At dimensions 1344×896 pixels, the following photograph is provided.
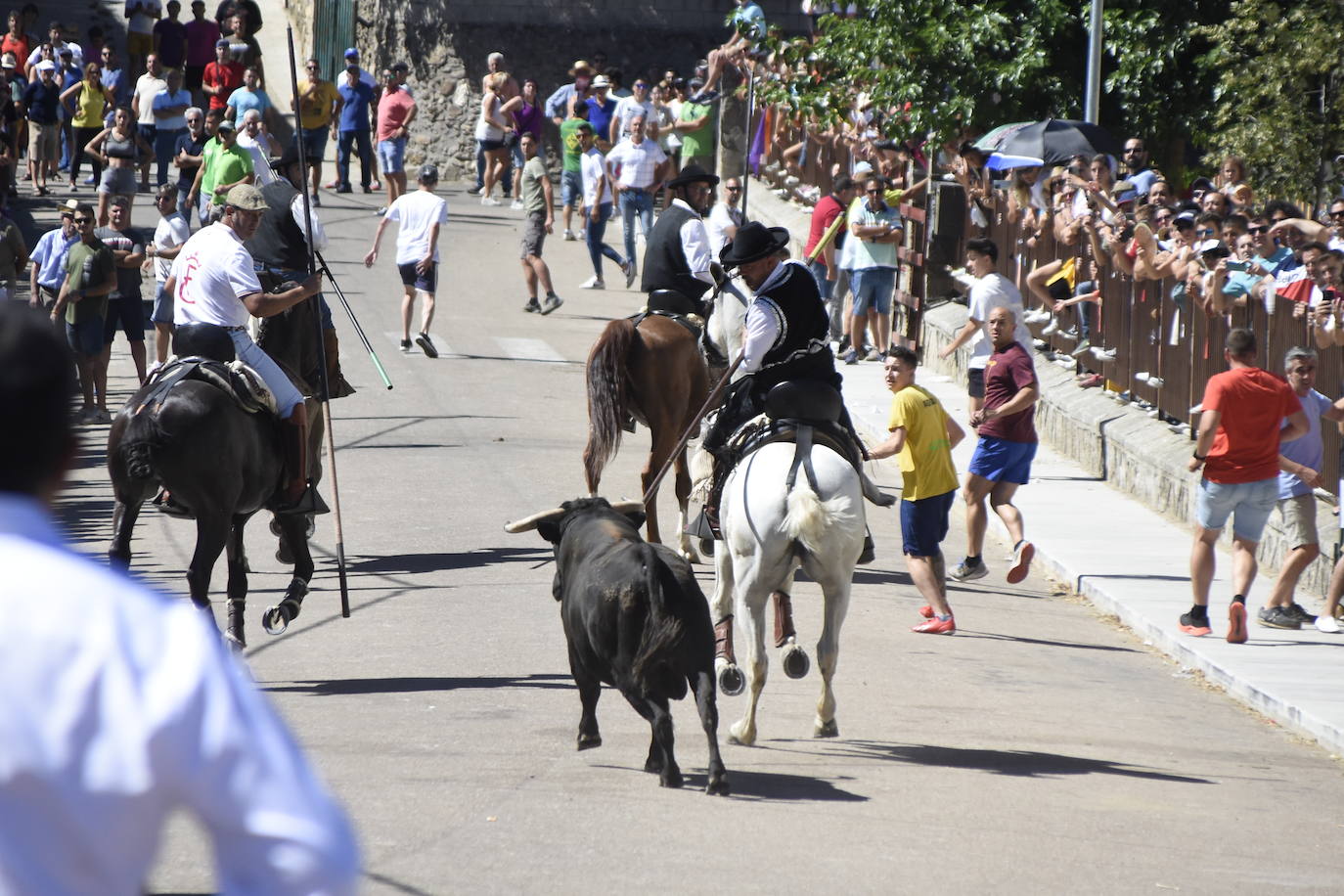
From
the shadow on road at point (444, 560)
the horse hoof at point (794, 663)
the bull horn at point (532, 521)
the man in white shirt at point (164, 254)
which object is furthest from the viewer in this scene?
the man in white shirt at point (164, 254)

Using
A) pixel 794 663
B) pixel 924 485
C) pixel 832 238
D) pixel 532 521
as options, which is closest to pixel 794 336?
pixel 794 663

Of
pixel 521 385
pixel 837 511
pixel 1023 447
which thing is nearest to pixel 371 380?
pixel 521 385

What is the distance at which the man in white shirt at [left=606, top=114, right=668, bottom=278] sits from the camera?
1003 inches

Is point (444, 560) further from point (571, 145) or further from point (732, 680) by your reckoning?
point (571, 145)

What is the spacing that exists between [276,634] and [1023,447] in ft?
17.3

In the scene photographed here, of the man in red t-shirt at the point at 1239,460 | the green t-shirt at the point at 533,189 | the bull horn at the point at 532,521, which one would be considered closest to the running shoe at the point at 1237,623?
the man in red t-shirt at the point at 1239,460

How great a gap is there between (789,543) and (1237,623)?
376 cm

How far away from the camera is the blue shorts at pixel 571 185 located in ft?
95.9

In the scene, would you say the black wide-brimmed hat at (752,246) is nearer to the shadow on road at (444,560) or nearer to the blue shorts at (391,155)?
the shadow on road at (444,560)

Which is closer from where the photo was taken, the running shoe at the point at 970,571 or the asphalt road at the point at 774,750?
the asphalt road at the point at 774,750

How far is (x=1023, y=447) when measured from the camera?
12.7 m

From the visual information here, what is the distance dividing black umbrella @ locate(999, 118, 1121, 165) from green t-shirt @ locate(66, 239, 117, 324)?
9.23 meters

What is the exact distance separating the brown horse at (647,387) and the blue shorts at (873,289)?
27.1 feet

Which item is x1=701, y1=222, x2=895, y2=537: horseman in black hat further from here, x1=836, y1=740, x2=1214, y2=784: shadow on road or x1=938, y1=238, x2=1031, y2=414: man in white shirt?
x1=938, y1=238, x2=1031, y2=414: man in white shirt
